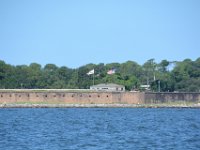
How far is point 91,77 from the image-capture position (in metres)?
136

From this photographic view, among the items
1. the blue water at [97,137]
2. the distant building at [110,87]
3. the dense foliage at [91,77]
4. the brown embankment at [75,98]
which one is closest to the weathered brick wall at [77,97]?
the brown embankment at [75,98]

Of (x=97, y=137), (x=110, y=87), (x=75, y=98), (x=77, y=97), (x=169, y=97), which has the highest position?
(x=110, y=87)

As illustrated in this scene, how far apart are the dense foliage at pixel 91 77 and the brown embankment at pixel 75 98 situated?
20.1 m

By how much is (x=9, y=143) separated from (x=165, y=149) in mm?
8005

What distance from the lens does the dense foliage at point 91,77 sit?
420 ft

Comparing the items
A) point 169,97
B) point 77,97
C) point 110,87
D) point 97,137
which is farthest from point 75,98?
point 97,137

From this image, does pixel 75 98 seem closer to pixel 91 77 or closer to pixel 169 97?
pixel 169 97

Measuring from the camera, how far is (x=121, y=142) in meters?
42.7

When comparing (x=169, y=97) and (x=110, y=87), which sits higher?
(x=110, y=87)

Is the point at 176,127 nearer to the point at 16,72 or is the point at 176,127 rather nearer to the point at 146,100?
the point at 146,100

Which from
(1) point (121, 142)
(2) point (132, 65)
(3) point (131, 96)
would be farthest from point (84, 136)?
(2) point (132, 65)

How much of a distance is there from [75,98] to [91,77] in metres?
32.8

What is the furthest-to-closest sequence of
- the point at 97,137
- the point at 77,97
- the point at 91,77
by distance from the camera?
the point at 91,77, the point at 77,97, the point at 97,137

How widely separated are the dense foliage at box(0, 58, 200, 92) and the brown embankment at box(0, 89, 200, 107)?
791 inches
